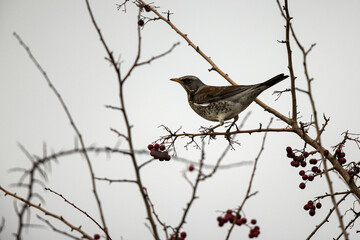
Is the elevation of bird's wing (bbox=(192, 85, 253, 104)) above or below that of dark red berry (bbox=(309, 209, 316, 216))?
above

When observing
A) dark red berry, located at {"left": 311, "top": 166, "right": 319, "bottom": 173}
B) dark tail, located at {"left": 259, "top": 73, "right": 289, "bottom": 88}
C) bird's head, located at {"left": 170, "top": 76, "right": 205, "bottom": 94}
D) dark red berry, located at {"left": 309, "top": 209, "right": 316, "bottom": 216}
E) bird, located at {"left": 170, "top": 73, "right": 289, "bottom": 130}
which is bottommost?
dark red berry, located at {"left": 309, "top": 209, "right": 316, "bottom": 216}

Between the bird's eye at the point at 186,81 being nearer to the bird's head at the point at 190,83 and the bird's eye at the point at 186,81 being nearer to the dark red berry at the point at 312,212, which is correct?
the bird's head at the point at 190,83

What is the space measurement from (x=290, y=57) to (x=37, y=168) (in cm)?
245

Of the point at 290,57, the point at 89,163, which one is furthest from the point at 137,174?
the point at 290,57

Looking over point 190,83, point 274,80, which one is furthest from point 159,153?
point 190,83

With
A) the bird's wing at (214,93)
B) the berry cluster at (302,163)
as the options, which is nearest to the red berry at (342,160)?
the berry cluster at (302,163)

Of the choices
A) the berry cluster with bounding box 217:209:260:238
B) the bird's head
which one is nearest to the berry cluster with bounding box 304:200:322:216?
the berry cluster with bounding box 217:209:260:238

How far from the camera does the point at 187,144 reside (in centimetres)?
403

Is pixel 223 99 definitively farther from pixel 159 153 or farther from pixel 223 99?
pixel 159 153

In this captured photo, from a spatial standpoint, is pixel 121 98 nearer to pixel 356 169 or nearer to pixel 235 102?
pixel 356 169

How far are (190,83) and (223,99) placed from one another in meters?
1.20

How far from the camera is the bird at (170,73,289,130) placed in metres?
4.82

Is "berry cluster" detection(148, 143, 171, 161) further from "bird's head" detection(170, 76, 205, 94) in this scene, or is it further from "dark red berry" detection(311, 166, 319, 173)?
"bird's head" detection(170, 76, 205, 94)

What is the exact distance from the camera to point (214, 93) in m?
5.62
